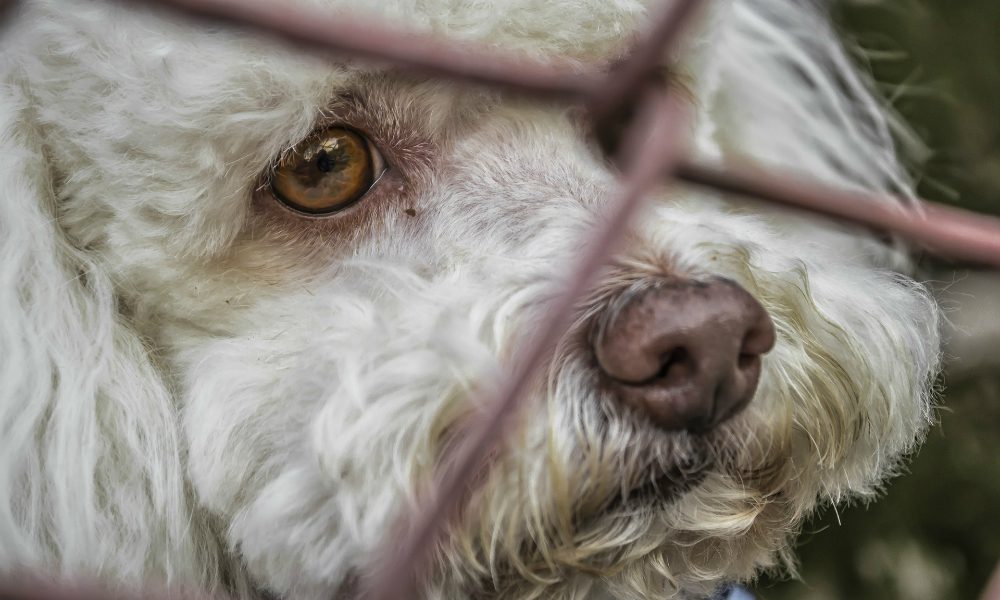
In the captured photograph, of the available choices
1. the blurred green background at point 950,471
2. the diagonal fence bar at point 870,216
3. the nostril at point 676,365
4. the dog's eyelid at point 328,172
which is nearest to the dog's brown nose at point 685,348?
the nostril at point 676,365

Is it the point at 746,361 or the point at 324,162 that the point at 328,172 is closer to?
the point at 324,162

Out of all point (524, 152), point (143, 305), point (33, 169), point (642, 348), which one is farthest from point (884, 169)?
point (33, 169)

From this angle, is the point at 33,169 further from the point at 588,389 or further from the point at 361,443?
the point at 588,389

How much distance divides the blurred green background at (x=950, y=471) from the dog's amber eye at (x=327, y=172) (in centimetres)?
180

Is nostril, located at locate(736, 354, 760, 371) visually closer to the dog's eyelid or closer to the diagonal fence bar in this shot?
the diagonal fence bar

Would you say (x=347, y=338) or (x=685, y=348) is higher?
(x=685, y=348)

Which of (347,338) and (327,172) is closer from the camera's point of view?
(347,338)

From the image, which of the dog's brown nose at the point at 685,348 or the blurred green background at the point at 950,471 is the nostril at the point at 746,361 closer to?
the dog's brown nose at the point at 685,348

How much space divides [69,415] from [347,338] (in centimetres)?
32

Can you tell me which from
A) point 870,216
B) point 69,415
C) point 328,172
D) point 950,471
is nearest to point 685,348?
point 870,216

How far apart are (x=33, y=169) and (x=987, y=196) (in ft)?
8.51

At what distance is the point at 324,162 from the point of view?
1.21 meters

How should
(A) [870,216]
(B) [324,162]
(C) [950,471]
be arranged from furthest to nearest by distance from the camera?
1. (C) [950,471]
2. (B) [324,162]
3. (A) [870,216]

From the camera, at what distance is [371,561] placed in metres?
0.99
